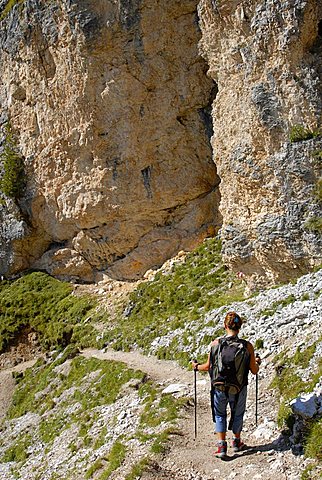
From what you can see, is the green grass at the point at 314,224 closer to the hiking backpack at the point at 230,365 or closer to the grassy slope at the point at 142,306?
the grassy slope at the point at 142,306

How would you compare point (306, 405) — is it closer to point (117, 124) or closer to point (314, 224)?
point (314, 224)

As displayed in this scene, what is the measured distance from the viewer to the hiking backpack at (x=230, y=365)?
27.8 feet

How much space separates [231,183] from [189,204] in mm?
9751

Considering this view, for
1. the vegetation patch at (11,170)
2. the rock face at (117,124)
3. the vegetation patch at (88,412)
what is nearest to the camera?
the vegetation patch at (88,412)

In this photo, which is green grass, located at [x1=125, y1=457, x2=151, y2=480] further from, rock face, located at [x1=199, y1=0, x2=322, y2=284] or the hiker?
rock face, located at [x1=199, y1=0, x2=322, y2=284]

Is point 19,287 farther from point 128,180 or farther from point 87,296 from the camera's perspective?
point 128,180

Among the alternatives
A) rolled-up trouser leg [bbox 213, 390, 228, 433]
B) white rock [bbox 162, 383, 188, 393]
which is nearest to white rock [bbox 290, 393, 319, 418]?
rolled-up trouser leg [bbox 213, 390, 228, 433]

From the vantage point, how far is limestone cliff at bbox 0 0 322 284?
20.7 m

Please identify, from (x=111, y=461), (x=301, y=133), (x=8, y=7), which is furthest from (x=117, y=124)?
(x=111, y=461)

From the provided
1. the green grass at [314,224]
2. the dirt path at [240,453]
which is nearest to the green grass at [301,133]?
the green grass at [314,224]

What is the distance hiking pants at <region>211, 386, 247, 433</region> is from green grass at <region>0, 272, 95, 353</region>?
21.4 metres

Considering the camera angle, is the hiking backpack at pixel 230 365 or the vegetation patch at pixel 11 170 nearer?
the hiking backpack at pixel 230 365

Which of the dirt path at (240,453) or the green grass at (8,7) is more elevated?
the green grass at (8,7)

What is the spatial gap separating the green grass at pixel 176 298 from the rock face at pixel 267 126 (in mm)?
2140
